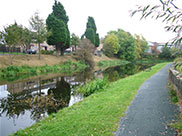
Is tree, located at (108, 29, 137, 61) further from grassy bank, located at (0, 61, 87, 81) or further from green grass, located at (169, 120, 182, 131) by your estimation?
green grass, located at (169, 120, 182, 131)

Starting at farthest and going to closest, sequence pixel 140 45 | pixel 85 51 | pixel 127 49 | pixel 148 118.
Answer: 1. pixel 140 45
2. pixel 127 49
3. pixel 85 51
4. pixel 148 118

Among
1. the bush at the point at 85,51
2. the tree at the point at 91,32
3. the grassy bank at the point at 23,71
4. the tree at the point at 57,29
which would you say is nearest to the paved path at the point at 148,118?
the grassy bank at the point at 23,71

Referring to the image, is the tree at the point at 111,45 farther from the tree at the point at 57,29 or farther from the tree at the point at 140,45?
the tree at the point at 57,29

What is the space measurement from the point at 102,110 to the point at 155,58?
64923mm

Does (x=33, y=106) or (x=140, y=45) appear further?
(x=140, y=45)

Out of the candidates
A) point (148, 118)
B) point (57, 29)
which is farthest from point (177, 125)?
point (57, 29)

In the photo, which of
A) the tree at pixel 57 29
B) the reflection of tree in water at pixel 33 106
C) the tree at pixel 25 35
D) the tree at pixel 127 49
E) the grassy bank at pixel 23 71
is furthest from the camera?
the tree at pixel 127 49

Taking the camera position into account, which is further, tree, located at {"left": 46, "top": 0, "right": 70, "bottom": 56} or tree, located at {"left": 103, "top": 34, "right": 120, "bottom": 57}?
tree, located at {"left": 103, "top": 34, "right": 120, "bottom": 57}

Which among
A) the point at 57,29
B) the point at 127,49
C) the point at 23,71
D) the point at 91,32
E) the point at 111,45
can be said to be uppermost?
the point at 91,32

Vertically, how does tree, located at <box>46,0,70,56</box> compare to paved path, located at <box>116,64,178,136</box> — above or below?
above

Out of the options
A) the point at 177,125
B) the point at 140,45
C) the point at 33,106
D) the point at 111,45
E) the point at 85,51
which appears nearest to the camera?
the point at 177,125

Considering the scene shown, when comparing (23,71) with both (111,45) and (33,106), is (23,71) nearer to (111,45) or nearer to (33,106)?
(33,106)

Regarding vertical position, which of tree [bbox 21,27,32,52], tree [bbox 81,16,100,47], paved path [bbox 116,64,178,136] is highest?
tree [bbox 81,16,100,47]

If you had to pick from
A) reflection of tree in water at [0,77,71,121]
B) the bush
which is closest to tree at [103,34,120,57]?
the bush
